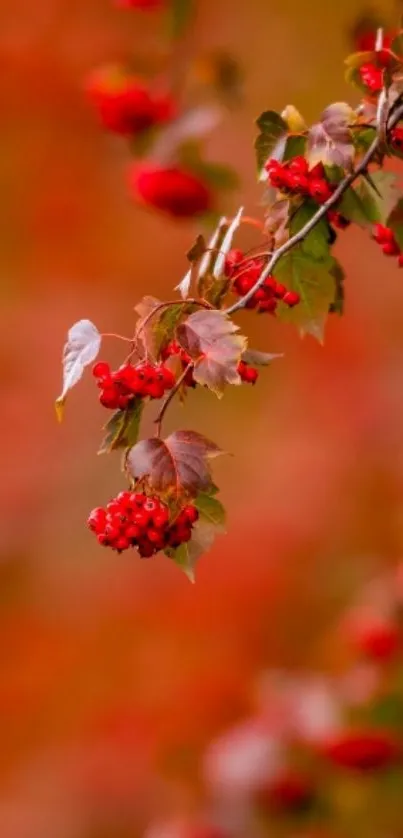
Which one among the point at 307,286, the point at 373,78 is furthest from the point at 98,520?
the point at 373,78

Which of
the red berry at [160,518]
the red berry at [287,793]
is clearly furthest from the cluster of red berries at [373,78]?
the red berry at [287,793]

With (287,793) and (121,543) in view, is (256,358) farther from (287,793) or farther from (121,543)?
(287,793)

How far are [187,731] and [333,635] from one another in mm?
433

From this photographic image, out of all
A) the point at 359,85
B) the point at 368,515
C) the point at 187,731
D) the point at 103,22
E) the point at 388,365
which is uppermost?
the point at 103,22

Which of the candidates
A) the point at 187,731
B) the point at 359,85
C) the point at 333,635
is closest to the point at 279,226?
the point at 359,85

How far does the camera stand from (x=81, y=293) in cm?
329

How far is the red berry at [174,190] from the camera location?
5.53ft

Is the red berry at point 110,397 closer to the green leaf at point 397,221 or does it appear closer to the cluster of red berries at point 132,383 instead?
the cluster of red berries at point 132,383

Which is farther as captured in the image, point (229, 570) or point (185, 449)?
point (229, 570)

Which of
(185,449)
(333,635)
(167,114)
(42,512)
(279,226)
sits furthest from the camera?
(42,512)

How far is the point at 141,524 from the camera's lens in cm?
73

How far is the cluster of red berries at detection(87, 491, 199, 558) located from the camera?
73 cm

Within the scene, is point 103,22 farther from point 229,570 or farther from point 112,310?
point 229,570

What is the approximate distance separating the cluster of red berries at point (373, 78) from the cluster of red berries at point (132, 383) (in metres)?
0.26
